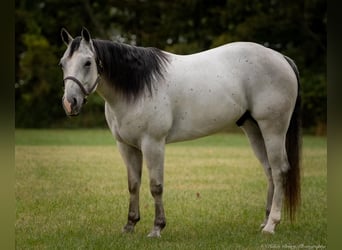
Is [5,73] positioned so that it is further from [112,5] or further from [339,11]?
[112,5]

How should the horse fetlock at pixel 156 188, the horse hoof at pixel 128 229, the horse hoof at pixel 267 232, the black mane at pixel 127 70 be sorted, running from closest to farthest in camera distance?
the black mane at pixel 127 70
the horse fetlock at pixel 156 188
the horse hoof at pixel 267 232
the horse hoof at pixel 128 229

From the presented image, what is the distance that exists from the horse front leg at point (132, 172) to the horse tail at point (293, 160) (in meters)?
1.12

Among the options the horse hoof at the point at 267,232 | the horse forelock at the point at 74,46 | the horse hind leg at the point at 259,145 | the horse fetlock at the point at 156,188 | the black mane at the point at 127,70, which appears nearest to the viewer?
the horse forelock at the point at 74,46

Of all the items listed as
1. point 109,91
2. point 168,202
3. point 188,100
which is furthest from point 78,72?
point 168,202

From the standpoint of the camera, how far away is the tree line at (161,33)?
14.9m

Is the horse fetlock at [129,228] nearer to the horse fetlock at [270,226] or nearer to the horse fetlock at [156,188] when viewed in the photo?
the horse fetlock at [156,188]

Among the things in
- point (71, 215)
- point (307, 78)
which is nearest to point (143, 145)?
point (71, 215)

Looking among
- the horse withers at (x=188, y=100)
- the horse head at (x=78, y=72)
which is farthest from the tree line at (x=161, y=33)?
the horse head at (x=78, y=72)

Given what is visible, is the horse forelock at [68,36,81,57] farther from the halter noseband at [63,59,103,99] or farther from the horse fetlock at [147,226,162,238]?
the horse fetlock at [147,226,162,238]

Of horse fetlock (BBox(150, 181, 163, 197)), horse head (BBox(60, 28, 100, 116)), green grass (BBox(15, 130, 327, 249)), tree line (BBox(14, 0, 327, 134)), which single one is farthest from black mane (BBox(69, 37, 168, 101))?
tree line (BBox(14, 0, 327, 134))

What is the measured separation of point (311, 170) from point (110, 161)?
11.7 feet

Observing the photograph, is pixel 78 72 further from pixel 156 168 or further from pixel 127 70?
pixel 156 168

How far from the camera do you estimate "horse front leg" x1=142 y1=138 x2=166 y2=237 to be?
339cm

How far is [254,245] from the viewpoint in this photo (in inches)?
128
